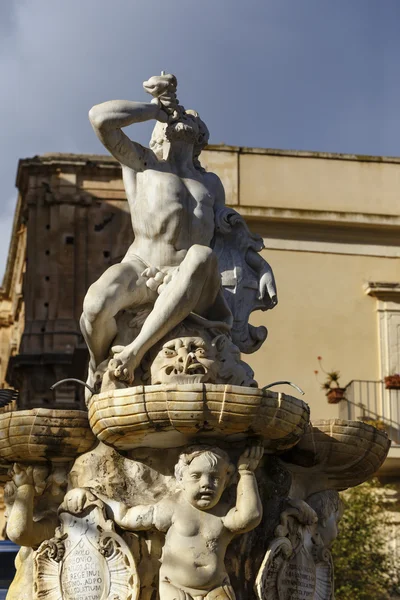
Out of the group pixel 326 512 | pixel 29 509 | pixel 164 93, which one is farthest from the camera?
pixel 164 93

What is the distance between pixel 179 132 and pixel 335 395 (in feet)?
46.3

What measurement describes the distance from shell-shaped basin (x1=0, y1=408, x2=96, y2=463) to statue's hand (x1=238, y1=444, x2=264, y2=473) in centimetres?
93

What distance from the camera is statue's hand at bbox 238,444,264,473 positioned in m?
8.79

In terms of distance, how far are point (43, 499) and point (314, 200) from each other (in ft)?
56.1

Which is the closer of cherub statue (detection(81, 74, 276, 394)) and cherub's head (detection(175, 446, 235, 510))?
cherub's head (detection(175, 446, 235, 510))

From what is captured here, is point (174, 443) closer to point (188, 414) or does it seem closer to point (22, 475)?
point (188, 414)

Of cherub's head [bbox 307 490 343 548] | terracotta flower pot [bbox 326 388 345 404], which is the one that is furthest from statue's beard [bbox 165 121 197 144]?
terracotta flower pot [bbox 326 388 345 404]

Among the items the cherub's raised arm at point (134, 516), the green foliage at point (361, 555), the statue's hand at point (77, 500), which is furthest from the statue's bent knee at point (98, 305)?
the green foliage at point (361, 555)

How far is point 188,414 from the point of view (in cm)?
848

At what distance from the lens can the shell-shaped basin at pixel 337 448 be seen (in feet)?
30.8

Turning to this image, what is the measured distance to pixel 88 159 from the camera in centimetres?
2769

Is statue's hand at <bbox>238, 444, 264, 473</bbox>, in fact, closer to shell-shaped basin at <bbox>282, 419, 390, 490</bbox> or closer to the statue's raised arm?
shell-shaped basin at <bbox>282, 419, 390, 490</bbox>

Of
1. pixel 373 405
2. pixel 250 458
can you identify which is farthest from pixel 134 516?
pixel 373 405

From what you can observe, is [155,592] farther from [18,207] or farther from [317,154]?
[18,207]
